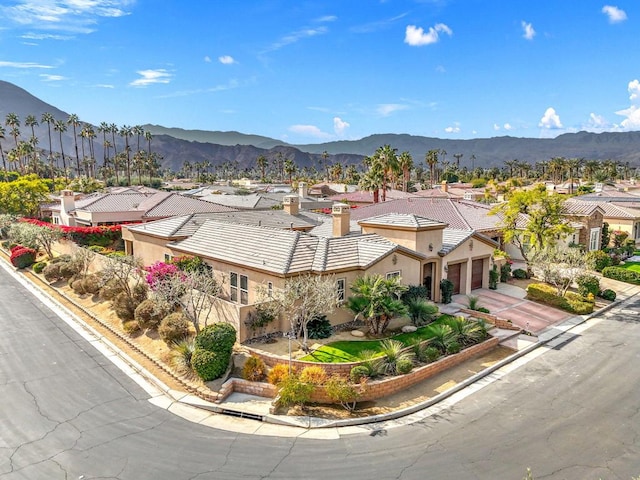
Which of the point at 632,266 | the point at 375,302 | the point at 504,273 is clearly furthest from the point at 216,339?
the point at 632,266

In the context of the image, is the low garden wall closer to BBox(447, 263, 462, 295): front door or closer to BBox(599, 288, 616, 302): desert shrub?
BBox(447, 263, 462, 295): front door

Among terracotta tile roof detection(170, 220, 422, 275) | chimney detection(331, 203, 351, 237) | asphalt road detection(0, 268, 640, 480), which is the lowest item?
asphalt road detection(0, 268, 640, 480)

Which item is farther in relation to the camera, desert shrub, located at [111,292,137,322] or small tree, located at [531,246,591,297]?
small tree, located at [531,246,591,297]

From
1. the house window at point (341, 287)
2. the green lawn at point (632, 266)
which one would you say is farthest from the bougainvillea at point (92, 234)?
the green lawn at point (632, 266)

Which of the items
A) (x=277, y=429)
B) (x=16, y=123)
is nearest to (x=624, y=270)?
(x=277, y=429)

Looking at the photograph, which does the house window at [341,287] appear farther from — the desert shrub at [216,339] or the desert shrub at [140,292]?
the desert shrub at [140,292]

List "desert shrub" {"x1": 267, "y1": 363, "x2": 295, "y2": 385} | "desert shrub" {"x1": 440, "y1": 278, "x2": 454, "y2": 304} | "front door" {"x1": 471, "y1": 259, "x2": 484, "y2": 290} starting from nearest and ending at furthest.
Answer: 1. "desert shrub" {"x1": 267, "y1": 363, "x2": 295, "y2": 385}
2. "desert shrub" {"x1": 440, "y1": 278, "x2": 454, "y2": 304}
3. "front door" {"x1": 471, "y1": 259, "x2": 484, "y2": 290}

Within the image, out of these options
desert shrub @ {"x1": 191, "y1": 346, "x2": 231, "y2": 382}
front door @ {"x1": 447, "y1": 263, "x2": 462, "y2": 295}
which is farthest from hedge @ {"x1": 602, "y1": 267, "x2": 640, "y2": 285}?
desert shrub @ {"x1": 191, "y1": 346, "x2": 231, "y2": 382}
